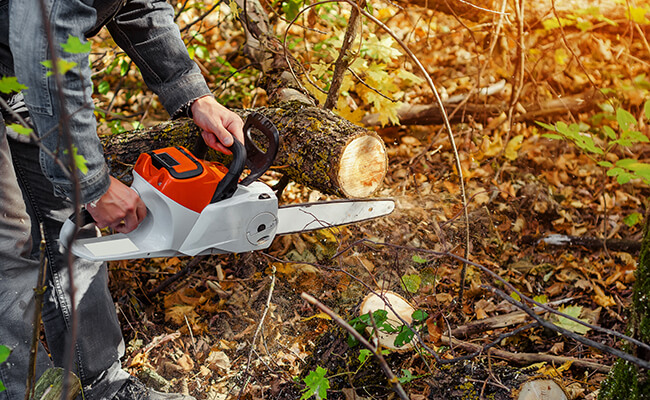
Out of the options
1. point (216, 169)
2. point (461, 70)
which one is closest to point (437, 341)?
point (216, 169)

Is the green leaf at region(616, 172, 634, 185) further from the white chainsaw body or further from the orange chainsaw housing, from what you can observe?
the orange chainsaw housing

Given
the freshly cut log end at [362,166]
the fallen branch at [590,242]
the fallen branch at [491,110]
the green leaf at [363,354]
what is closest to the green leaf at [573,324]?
the fallen branch at [590,242]

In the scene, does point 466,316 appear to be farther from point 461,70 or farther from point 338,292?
point 461,70

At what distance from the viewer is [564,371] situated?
2244 millimetres

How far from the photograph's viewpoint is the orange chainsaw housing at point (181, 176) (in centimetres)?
192

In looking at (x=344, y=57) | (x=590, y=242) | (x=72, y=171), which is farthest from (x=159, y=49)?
(x=590, y=242)

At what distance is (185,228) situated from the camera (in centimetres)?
199

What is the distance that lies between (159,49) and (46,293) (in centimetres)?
122

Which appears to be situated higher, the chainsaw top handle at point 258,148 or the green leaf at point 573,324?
the chainsaw top handle at point 258,148

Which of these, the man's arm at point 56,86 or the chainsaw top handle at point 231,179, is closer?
the man's arm at point 56,86

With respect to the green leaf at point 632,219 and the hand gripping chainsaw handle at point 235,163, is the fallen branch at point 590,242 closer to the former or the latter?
the green leaf at point 632,219

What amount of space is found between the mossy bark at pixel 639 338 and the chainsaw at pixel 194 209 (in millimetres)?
1335

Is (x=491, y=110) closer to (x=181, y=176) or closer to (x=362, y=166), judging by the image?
(x=362, y=166)

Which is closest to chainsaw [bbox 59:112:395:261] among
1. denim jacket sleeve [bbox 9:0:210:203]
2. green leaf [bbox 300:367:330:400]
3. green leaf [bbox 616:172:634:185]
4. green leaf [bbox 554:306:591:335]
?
denim jacket sleeve [bbox 9:0:210:203]
